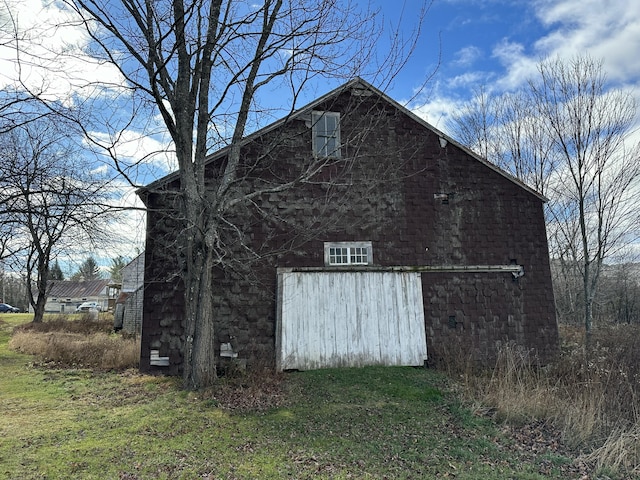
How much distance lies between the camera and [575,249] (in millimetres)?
23391

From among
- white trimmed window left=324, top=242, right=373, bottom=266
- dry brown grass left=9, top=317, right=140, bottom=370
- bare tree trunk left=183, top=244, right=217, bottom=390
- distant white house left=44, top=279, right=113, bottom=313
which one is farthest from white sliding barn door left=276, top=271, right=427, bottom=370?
distant white house left=44, top=279, right=113, bottom=313

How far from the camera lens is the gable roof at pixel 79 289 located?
60094mm

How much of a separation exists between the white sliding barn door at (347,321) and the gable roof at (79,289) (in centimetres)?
5926

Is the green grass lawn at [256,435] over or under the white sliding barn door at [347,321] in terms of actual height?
under

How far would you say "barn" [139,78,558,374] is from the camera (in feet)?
33.9

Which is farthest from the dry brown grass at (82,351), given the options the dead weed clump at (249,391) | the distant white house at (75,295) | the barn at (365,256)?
the distant white house at (75,295)

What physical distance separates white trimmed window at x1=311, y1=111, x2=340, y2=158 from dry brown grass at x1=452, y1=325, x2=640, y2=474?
21.7ft

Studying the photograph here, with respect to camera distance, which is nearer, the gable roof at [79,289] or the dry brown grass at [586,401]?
the dry brown grass at [586,401]

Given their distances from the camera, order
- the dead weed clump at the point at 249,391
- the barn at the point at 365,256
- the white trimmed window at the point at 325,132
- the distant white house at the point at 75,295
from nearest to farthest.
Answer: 1. the dead weed clump at the point at 249,391
2. the barn at the point at 365,256
3. the white trimmed window at the point at 325,132
4. the distant white house at the point at 75,295

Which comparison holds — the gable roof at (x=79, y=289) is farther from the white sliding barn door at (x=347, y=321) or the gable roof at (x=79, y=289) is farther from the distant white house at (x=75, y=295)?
the white sliding barn door at (x=347, y=321)

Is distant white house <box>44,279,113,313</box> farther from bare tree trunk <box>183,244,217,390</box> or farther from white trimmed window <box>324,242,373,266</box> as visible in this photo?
bare tree trunk <box>183,244,217,390</box>

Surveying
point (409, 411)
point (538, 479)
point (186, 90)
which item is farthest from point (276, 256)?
point (538, 479)

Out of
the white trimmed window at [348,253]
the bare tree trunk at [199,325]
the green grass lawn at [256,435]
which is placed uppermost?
the white trimmed window at [348,253]

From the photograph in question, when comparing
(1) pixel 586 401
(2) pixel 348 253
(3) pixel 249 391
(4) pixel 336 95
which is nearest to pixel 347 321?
(2) pixel 348 253
